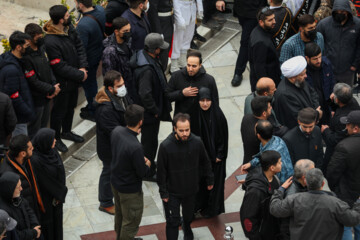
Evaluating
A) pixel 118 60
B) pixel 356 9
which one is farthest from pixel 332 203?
pixel 356 9

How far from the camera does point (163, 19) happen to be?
11.5m

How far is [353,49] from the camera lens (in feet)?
35.1

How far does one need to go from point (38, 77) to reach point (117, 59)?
1.12 m

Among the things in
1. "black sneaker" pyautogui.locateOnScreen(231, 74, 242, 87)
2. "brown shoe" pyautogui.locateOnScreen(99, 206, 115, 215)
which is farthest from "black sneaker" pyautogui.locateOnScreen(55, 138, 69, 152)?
"black sneaker" pyautogui.locateOnScreen(231, 74, 242, 87)

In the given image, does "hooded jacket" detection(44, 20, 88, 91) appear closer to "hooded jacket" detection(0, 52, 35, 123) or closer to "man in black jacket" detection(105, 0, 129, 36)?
"hooded jacket" detection(0, 52, 35, 123)

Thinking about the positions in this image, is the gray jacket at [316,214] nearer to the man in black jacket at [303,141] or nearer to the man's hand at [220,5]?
the man in black jacket at [303,141]

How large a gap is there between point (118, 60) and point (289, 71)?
2350 millimetres

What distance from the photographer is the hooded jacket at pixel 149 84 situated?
930 cm

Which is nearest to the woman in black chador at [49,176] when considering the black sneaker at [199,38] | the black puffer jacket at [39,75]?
the black puffer jacket at [39,75]

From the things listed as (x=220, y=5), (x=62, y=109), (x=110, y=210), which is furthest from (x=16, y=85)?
(x=220, y=5)

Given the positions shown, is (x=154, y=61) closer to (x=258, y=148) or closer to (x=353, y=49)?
(x=258, y=148)

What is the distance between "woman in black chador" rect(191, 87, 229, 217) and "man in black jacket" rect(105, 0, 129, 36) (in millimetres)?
2680

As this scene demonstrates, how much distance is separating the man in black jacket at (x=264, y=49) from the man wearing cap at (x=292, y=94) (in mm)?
1117

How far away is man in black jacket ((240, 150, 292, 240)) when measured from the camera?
7.54m
